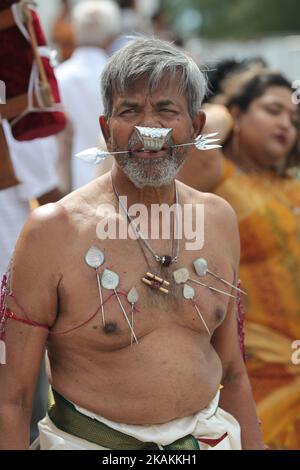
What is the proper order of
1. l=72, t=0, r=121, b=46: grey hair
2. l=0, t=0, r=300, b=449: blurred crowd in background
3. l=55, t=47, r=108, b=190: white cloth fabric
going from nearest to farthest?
l=0, t=0, r=300, b=449: blurred crowd in background, l=55, t=47, r=108, b=190: white cloth fabric, l=72, t=0, r=121, b=46: grey hair

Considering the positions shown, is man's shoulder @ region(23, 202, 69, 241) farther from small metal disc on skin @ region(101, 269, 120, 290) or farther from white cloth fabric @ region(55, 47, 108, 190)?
white cloth fabric @ region(55, 47, 108, 190)

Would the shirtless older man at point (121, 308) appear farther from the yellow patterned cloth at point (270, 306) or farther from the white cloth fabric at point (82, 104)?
the white cloth fabric at point (82, 104)

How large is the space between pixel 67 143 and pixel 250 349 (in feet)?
4.74

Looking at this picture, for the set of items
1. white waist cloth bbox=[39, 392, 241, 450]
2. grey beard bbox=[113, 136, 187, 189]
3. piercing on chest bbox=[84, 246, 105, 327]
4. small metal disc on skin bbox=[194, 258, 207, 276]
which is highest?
grey beard bbox=[113, 136, 187, 189]

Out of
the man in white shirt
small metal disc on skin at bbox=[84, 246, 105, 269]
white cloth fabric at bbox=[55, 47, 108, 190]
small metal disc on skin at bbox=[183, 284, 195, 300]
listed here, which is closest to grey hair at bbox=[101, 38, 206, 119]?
small metal disc on skin at bbox=[84, 246, 105, 269]

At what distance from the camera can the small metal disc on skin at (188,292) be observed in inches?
124

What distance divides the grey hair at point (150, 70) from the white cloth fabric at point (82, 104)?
114 inches

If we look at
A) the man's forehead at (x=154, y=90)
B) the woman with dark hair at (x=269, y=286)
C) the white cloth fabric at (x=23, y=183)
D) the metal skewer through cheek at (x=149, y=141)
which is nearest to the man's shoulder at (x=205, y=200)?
the metal skewer through cheek at (x=149, y=141)

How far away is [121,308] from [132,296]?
50 millimetres

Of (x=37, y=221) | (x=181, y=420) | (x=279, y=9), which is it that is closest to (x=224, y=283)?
(x=181, y=420)

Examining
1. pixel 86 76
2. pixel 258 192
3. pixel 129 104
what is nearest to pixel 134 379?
pixel 129 104

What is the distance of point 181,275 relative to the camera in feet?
10.4

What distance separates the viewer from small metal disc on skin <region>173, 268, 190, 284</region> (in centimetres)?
315

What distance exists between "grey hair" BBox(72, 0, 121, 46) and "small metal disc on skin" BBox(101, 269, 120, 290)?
4076mm
